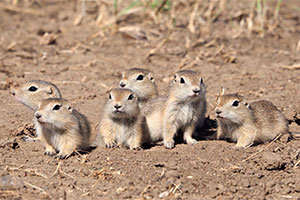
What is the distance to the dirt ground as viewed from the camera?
17.7ft

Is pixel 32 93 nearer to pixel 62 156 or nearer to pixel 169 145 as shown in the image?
pixel 62 156

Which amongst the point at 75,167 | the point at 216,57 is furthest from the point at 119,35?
the point at 75,167

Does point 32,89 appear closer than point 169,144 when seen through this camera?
No

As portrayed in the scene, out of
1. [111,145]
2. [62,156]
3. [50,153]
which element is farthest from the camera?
[111,145]

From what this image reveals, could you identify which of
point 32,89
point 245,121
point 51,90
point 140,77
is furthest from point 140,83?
point 245,121

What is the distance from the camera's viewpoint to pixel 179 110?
6863mm

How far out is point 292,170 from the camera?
5.85 metres

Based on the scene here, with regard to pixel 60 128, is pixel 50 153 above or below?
below

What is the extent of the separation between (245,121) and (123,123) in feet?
5.19

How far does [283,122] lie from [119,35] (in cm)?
554

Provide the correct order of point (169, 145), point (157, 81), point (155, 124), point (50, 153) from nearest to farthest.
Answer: point (50, 153) → point (169, 145) → point (155, 124) → point (157, 81)

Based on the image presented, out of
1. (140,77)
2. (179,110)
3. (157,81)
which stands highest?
(140,77)

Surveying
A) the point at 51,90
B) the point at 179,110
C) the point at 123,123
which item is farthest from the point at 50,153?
the point at 179,110

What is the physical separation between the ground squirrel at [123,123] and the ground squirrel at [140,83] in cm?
66
